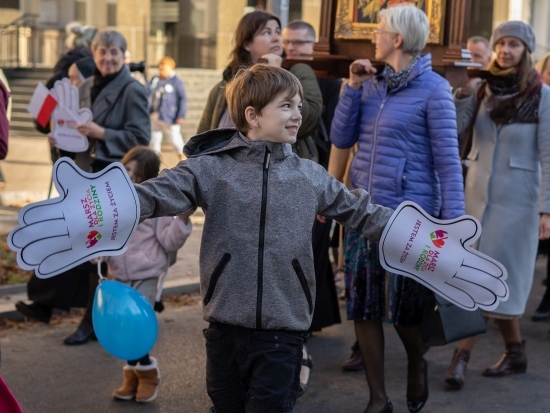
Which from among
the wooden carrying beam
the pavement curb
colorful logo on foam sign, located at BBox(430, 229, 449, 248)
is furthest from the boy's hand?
the pavement curb

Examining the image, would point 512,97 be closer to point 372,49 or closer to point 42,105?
point 372,49

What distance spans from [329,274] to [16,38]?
76.7 feet

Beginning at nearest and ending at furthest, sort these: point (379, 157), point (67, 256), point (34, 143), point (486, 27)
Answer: point (67, 256)
point (379, 157)
point (34, 143)
point (486, 27)

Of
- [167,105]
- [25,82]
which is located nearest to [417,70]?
[167,105]

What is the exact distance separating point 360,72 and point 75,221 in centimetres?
243

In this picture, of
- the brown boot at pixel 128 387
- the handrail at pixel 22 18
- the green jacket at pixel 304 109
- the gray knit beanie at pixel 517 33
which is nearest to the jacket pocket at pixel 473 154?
the gray knit beanie at pixel 517 33

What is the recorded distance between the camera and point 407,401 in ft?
17.9

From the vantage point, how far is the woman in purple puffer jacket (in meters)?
5.20

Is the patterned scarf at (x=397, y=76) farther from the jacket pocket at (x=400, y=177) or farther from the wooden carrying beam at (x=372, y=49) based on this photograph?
the wooden carrying beam at (x=372, y=49)

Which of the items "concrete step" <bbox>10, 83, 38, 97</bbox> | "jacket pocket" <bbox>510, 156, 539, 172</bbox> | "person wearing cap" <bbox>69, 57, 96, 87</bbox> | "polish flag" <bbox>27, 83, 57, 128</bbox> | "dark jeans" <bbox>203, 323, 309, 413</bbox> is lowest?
"concrete step" <bbox>10, 83, 38, 97</bbox>

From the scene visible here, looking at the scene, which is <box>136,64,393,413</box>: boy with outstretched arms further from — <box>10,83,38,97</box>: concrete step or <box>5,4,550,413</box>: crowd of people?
<box>10,83,38,97</box>: concrete step

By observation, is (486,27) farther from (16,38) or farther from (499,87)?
(499,87)

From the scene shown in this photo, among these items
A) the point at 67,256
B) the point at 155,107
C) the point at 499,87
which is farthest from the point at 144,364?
the point at 155,107

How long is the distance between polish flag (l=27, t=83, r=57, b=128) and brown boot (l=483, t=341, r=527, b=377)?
3.41 metres
